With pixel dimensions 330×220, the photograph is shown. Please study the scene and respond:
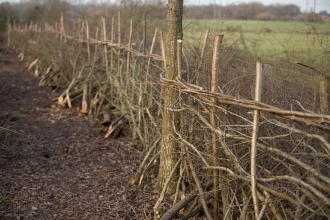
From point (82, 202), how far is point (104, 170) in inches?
47.5

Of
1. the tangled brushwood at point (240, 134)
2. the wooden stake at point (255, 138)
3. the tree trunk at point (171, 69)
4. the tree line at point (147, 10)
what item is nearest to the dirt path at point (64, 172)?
the tangled brushwood at point (240, 134)

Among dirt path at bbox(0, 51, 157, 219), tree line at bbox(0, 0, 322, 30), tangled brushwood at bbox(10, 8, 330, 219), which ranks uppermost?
tree line at bbox(0, 0, 322, 30)

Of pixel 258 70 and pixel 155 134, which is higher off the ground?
pixel 258 70

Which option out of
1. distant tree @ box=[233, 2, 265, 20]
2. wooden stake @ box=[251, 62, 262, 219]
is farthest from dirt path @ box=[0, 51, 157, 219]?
distant tree @ box=[233, 2, 265, 20]

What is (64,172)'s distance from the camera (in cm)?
632

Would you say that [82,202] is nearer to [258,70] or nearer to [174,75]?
[174,75]

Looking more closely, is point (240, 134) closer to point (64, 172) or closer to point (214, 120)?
point (214, 120)

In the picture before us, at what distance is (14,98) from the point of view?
11094mm

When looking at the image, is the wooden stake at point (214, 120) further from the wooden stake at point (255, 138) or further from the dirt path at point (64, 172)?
the dirt path at point (64, 172)

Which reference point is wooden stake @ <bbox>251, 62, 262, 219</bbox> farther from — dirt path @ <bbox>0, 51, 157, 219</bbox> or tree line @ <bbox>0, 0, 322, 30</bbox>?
tree line @ <bbox>0, 0, 322, 30</bbox>

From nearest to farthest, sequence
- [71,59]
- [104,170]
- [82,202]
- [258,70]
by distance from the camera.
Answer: [258,70] < [82,202] < [104,170] < [71,59]

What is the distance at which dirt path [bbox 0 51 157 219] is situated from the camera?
16.6 feet

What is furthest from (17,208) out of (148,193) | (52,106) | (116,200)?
(52,106)

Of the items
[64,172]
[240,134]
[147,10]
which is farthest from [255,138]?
[147,10]
